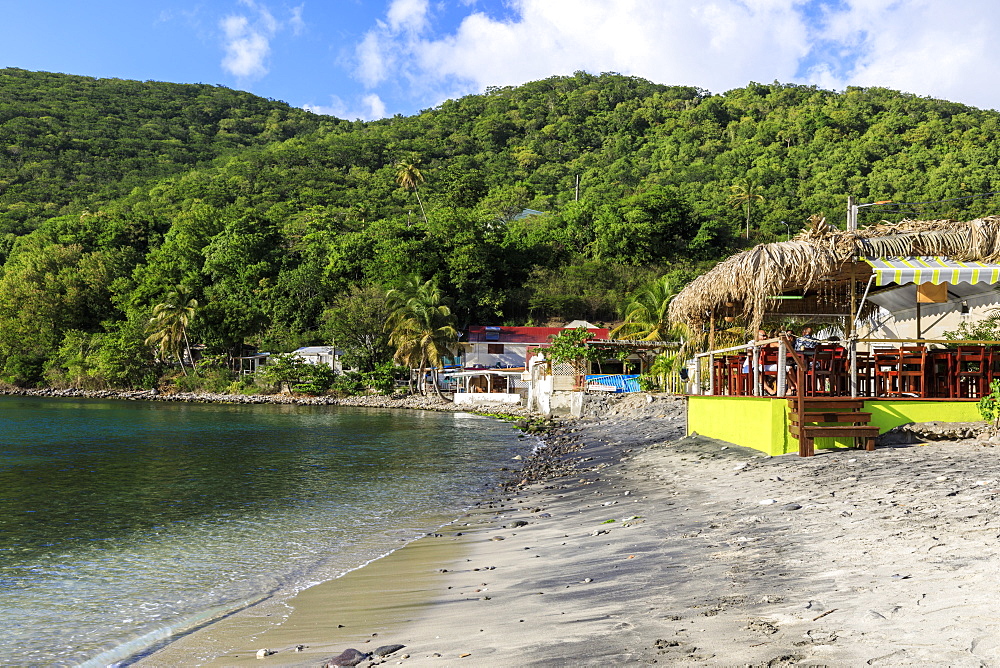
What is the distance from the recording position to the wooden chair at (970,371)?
10.9 m

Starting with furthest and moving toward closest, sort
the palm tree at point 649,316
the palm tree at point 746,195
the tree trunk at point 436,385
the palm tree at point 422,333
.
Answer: the palm tree at point 746,195, the tree trunk at point 436,385, the palm tree at point 422,333, the palm tree at point 649,316

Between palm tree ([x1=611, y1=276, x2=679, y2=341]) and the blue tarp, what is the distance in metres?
3.71

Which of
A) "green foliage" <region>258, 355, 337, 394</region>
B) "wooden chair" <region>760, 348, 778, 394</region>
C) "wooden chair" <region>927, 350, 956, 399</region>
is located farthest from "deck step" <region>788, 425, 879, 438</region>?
"green foliage" <region>258, 355, 337, 394</region>

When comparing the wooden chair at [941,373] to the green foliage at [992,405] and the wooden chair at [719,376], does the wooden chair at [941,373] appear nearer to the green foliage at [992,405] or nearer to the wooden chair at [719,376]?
the green foliage at [992,405]

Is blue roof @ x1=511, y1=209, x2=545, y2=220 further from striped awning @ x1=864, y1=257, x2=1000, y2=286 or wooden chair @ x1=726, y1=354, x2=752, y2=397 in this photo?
striped awning @ x1=864, y1=257, x2=1000, y2=286

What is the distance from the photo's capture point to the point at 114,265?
7900 cm

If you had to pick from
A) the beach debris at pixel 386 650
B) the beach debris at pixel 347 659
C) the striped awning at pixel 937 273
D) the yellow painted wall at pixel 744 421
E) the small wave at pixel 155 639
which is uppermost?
the striped awning at pixel 937 273

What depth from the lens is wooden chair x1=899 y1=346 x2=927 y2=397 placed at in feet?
35.5

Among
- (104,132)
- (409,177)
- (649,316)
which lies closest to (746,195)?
(649,316)

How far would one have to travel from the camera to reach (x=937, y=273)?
1074 centimetres

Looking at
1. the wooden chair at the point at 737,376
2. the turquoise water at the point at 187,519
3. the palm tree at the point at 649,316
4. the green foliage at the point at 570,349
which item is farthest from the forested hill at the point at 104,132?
the wooden chair at the point at 737,376

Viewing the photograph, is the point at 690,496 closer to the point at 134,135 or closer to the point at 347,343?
the point at 347,343

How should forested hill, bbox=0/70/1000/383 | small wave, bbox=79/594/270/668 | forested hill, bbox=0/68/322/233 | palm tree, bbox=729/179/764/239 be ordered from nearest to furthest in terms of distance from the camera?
small wave, bbox=79/594/270/668 → forested hill, bbox=0/70/1000/383 → palm tree, bbox=729/179/764/239 → forested hill, bbox=0/68/322/233

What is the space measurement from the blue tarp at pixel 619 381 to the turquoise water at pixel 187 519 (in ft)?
28.6
